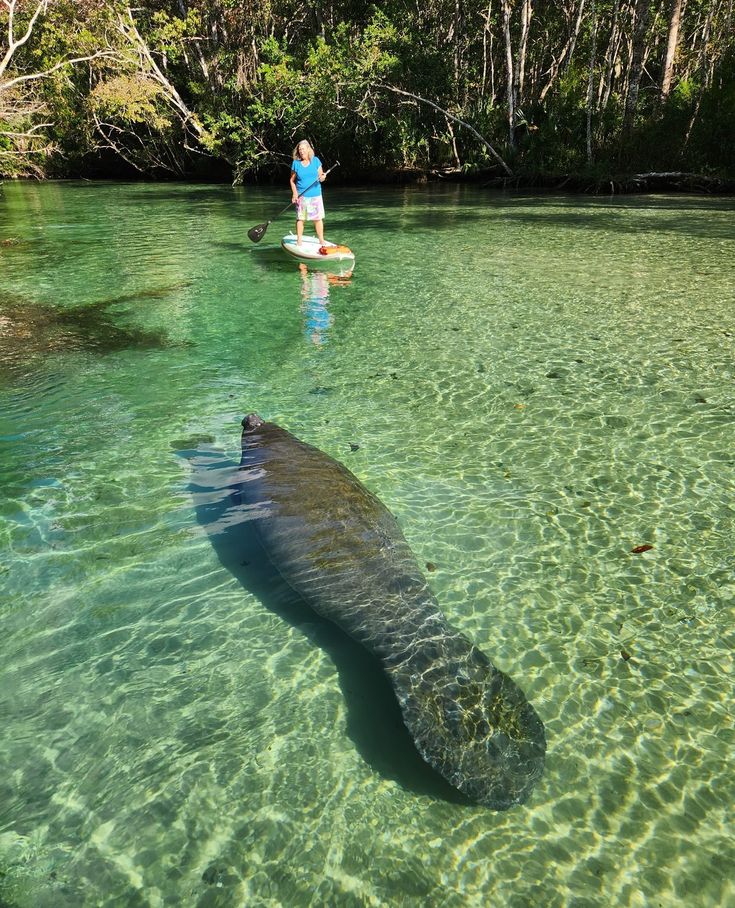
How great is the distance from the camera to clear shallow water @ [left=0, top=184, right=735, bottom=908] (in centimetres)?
237

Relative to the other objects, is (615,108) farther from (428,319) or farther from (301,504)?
(301,504)

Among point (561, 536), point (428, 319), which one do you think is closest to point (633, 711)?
point (561, 536)

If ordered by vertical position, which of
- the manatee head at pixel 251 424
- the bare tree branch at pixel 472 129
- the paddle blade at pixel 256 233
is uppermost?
the bare tree branch at pixel 472 129

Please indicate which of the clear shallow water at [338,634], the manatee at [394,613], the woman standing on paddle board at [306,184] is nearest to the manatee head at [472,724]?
the manatee at [394,613]

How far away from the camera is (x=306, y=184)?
467 inches

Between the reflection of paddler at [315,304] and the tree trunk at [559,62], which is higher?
the tree trunk at [559,62]

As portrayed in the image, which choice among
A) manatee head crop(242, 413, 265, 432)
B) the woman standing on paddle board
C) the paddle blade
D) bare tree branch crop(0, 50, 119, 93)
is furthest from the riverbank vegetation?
manatee head crop(242, 413, 265, 432)

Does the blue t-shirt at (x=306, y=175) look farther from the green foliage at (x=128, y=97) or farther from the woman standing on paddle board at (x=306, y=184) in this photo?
the green foliage at (x=128, y=97)

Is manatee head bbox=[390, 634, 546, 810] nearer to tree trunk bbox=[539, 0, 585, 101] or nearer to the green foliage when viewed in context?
tree trunk bbox=[539, 0, 585, 101]

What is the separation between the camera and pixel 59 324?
29.2ft

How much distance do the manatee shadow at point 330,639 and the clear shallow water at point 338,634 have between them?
0.02 m

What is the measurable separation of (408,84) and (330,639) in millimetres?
29778

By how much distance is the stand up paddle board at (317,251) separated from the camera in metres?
11.5

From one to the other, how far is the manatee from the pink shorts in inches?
341
